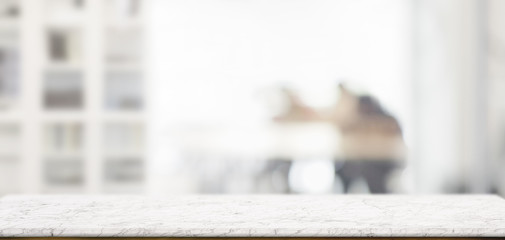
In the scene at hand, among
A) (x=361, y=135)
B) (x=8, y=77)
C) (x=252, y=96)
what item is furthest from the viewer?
(x=252, y=96)

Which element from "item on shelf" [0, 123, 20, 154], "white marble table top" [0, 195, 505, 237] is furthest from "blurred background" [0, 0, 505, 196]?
"white marble table top" [0, 195, 505, 237]

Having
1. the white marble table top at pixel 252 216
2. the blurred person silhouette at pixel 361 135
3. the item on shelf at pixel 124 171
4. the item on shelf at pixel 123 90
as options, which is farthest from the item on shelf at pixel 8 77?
the white marble table top at pixel 252 216

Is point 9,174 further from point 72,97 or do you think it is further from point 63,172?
point 72,97

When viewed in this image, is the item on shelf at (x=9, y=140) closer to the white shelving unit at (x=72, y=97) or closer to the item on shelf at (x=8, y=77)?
the white shelving unit at (x=72, y=97)

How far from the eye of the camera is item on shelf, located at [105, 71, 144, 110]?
14.1ft

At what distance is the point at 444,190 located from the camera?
468 cm

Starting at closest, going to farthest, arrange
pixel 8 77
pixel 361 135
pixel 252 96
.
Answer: pixel 8 77 < pixel 361 135 < pixel 252 96

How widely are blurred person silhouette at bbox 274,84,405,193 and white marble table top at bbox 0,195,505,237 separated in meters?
2.88

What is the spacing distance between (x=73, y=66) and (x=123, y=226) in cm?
315

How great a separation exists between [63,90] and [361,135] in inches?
82.2

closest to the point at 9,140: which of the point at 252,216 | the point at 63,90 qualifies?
the point at 63,90

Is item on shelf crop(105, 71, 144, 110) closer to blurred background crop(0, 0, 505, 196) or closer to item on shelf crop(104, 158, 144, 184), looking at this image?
blurred background crop(0, 0, 505, 196)

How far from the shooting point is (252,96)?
5402mm

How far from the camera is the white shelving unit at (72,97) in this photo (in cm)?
423
